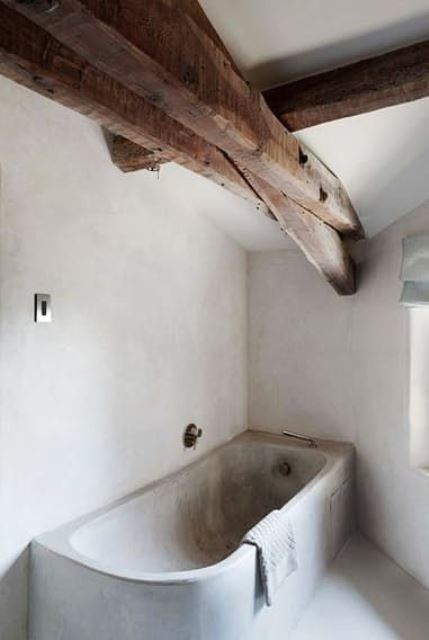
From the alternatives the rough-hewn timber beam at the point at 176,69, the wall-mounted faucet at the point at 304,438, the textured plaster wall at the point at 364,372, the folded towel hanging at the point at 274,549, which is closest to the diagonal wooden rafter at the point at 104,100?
the rough-hewn timber beam at the point at 176,69

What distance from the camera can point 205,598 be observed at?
1560 millimetres

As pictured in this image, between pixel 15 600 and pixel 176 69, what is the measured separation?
6.20 feet

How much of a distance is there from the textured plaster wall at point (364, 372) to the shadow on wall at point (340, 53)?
1279 millimetres

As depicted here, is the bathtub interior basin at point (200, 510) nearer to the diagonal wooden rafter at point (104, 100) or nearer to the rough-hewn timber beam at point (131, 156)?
the diagonal wooden rafter at point (104, 100)

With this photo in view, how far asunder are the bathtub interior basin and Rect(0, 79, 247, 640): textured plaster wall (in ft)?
0.40

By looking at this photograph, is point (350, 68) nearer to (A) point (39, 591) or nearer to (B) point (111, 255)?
(B) point (111, 255)

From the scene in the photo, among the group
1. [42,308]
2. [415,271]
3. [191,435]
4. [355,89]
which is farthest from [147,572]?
[355,89]

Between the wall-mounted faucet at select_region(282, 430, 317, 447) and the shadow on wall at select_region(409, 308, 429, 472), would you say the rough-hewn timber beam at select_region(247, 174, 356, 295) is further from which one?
the wall-mounted faucet at select_region(282, 430, 317, 447)

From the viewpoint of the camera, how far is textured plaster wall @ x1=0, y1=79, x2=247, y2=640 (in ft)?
5.73

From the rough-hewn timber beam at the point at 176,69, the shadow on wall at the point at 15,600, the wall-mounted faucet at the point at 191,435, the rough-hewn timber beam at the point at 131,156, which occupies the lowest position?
the shadow on wall at the point at 15,600

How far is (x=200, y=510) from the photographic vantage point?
109 inches

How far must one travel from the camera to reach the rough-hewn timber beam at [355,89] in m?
1.47

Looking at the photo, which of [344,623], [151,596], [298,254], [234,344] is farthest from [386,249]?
[151,596]

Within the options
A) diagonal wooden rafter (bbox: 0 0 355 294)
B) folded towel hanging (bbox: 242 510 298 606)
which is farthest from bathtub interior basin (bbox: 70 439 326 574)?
diagonal wooden rafter (bbox: 0 0 355 294)
